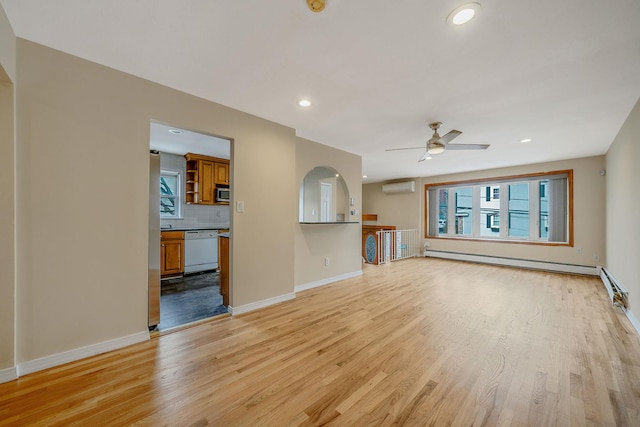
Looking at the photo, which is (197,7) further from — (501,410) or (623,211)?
(623,211)

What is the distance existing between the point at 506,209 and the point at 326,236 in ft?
15.6

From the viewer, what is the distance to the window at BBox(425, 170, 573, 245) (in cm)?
523

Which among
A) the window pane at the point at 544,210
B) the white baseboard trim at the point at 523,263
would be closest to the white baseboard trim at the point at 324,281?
the white baseboard trim at the point at 523,263

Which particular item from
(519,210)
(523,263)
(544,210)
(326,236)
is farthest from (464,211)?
(326,236)

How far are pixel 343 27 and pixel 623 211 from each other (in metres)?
4.25

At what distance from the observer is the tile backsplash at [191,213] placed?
509cm

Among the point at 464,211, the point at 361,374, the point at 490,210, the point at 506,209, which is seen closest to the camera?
the point at 361,374

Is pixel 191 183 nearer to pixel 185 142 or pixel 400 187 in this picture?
pixel 185 142

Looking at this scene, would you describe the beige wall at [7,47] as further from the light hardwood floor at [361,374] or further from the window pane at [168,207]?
the window pane at [168,207]

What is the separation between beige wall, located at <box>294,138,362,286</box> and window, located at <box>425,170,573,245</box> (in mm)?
3516

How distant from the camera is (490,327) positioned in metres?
2.56

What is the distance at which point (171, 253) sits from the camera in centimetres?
452

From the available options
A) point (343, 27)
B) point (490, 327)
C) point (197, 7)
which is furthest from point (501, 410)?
point (197, 7)

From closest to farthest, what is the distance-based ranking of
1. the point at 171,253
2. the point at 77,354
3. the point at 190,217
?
the point at 77,354
the point at 171,253
the point at 190,217
